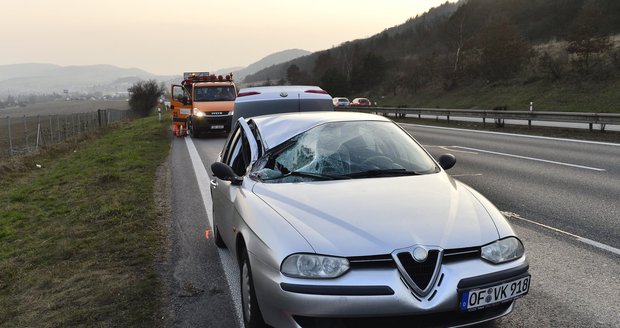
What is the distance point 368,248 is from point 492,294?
80 cm

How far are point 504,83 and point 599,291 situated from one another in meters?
42.1

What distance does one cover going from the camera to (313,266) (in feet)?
9.23

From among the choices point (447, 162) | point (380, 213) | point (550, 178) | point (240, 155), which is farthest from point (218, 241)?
point (550, 178)

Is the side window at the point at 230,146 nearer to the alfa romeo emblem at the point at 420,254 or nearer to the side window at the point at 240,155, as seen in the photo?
the side window at the point at 240,155

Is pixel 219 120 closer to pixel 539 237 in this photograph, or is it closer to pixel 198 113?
pixel 198 113

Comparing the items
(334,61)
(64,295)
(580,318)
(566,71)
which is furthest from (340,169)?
(334,61)

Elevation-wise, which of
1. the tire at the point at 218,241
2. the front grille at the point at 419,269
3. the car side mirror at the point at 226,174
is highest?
the car side mirror at the point at 226,174

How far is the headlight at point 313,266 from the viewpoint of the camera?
2768mm

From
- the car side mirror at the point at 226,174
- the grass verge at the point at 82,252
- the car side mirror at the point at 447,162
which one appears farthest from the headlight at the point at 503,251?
the grass verge at the point at 82,252

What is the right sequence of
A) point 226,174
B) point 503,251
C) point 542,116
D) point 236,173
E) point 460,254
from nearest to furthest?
point 460,254, point 503,251, point 226,174, point 236,173, point 542,116

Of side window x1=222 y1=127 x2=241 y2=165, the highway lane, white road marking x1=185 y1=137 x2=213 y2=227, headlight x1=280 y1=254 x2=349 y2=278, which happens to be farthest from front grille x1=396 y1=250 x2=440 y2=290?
white road marking x1=185 y1=137 x2=213 y2=227

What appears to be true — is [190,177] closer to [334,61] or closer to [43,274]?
[43,274]

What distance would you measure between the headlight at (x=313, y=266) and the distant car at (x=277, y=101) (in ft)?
16.5

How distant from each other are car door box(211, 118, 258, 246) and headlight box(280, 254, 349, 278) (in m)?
1.40
